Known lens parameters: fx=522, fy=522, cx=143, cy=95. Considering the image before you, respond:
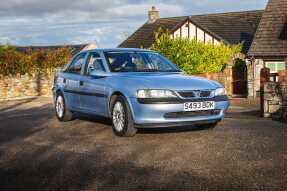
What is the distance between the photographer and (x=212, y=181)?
548cm

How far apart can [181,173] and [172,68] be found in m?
4.31

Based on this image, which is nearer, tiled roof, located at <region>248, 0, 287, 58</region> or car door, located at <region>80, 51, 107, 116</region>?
car door, located at <region>80, 51, 107, 116</region>

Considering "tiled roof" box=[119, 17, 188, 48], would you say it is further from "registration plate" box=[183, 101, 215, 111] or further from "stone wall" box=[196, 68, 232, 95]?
"registration plate" box=[183, 101, 215, 111]

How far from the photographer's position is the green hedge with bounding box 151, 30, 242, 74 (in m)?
23.6

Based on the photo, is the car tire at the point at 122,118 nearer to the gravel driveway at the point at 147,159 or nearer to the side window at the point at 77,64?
the gravel driveway at the point at 147,159

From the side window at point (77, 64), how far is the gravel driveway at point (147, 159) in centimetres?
130

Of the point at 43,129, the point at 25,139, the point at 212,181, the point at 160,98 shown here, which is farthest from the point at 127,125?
the point at 212,181

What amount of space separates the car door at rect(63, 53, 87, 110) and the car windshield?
0.98 meters

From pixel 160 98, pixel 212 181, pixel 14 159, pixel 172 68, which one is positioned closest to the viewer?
pixel 212 181

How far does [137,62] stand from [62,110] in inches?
A: 94.5

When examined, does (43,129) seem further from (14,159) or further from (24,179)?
(24,179)

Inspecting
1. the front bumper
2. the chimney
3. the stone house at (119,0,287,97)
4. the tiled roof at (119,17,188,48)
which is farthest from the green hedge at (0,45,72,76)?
the chimney

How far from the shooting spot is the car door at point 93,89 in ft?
30.5

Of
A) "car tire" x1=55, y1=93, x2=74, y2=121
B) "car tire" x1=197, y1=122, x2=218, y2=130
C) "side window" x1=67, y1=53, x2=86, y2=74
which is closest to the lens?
"car tire" x1=197, y1=122, x2=218, y2=130
